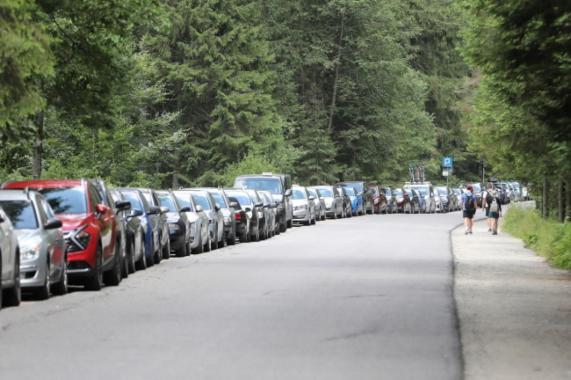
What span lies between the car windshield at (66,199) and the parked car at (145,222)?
13.9ft

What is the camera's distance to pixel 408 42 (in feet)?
327

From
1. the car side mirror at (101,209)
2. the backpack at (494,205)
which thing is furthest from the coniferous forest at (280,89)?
the car side mirror at (101,209)

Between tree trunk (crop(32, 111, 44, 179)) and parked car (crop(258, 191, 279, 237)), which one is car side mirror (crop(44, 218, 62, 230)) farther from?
parked car (crop(258, 191, 279, 237))

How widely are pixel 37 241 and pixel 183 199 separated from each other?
53.6ft

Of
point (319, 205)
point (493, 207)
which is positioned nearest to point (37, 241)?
point (493, 207)

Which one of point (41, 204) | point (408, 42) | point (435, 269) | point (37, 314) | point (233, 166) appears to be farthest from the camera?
point (408, 42)

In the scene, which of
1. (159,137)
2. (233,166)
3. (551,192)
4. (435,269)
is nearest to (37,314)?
(435,269)

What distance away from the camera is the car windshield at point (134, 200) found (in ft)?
96.2

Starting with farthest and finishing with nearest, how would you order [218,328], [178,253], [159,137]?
[159,137] < [178,253] < [218,328]

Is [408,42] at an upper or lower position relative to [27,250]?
upper

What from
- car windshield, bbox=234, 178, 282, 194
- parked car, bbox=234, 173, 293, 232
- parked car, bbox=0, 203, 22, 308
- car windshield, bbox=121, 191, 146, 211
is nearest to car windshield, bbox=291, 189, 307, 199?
parked car, bbox=234, 173, 293, 232

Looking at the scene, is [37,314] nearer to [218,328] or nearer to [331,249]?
[218,328]

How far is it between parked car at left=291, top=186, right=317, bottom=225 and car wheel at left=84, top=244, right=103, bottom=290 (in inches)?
1424

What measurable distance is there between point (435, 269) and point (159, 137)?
3688 centimetres
